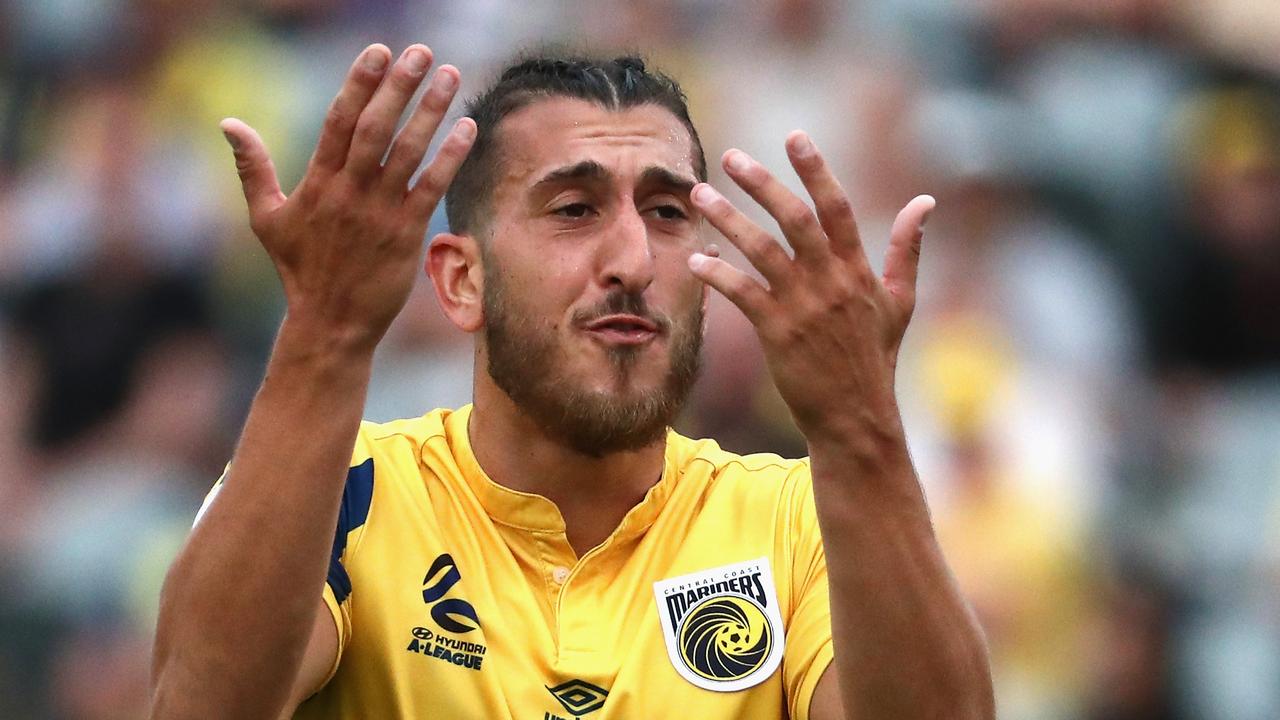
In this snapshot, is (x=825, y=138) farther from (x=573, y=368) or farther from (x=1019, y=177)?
(x=573, y=368)

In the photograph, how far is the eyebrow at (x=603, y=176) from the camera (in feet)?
11.4

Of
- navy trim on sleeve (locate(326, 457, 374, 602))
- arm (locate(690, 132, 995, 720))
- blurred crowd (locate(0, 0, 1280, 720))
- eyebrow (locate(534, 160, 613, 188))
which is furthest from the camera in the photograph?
blurred crowd (locate(0, 0, 1280, 720))

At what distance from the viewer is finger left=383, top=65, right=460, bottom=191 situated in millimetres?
2652

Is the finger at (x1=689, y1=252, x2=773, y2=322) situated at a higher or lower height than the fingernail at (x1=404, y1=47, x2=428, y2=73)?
lower

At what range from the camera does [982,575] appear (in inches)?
221

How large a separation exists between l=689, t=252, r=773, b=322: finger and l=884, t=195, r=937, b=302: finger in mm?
221

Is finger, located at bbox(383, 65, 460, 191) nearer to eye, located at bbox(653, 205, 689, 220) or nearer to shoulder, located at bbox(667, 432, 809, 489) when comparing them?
eye, located at bbox(653, 205, 689, 220)

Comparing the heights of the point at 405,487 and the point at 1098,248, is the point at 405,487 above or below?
below

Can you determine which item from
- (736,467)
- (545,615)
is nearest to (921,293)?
(736,467)

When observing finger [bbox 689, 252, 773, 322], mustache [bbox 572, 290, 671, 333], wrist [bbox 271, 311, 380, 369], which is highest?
mustache [bbox 572, 290, 671, 333]

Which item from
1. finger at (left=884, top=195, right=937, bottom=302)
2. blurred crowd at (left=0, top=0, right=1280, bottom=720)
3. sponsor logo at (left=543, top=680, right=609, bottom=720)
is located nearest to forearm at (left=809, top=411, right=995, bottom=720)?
finger at (left=884, top=195, right=937, bottom=302)

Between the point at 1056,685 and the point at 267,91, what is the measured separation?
3.86 metres

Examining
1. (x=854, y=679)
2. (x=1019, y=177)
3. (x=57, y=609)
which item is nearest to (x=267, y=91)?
(x=57, y=609)

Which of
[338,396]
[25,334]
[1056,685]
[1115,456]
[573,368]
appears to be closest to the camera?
[338,396]
